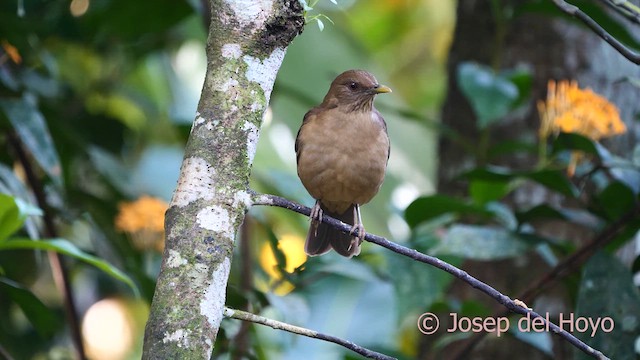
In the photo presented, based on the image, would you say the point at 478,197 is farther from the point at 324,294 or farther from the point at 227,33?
the point at 227,33

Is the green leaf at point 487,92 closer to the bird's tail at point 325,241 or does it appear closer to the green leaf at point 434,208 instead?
the green leaf at point 434,208

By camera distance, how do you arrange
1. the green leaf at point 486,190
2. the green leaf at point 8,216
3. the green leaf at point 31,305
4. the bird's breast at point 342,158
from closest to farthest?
the green leaf at point 8,216, the green leaf at point 31,305, the green leaf at point 486,190, the bird's breast at point 342,158

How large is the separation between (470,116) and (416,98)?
2.98m

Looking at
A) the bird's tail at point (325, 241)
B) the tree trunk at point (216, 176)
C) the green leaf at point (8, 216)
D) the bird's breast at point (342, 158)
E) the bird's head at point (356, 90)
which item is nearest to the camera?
the tree trunk at point (216, 176)

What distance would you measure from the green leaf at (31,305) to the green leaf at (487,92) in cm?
187

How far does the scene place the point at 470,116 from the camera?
465cm

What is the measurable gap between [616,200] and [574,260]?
11.1 inches

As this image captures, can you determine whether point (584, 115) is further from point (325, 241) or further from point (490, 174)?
point (325, 241)

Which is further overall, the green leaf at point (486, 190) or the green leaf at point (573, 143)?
the green leaf at point (486, 190)

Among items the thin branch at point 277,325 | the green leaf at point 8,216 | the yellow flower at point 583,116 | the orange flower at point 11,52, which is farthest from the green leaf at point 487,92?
the orange flower at point 11,52

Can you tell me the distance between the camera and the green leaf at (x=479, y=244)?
3285 millimetres

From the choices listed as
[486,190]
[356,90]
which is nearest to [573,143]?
[486,190]

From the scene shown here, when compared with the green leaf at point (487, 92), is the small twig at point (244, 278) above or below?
below

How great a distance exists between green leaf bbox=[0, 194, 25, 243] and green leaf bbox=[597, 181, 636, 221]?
6.96 ft
